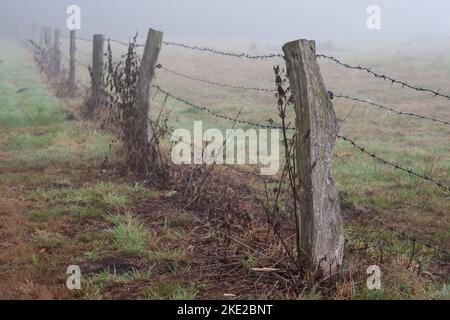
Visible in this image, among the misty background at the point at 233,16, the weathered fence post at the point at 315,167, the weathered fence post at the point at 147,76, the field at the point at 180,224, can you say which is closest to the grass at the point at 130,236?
the field at the point at 180,224

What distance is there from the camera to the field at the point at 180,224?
4.62 meters

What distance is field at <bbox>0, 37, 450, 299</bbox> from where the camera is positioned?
4621 mm

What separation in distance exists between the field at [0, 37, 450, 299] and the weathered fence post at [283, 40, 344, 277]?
23 cm

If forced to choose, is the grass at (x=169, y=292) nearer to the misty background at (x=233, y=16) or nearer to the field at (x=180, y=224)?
the field at (x=180, y=224)

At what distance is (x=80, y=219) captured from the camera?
21.7 feet

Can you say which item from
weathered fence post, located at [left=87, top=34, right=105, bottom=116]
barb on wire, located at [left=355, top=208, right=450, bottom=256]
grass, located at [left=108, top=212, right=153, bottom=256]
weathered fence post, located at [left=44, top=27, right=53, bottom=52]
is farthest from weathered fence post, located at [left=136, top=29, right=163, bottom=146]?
weathered fence post, located at [left=44, top=27, right=53, bottom=52]

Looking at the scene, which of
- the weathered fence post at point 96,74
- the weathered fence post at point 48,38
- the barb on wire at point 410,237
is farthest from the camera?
the weathered fence post at point 48,38

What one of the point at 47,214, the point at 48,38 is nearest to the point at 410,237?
the point at 47,214

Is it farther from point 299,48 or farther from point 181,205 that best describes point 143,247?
point 299,48

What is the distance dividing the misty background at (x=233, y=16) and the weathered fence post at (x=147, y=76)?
7419 cm

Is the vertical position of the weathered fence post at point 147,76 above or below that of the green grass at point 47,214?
above

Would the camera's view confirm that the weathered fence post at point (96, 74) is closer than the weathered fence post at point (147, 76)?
No
